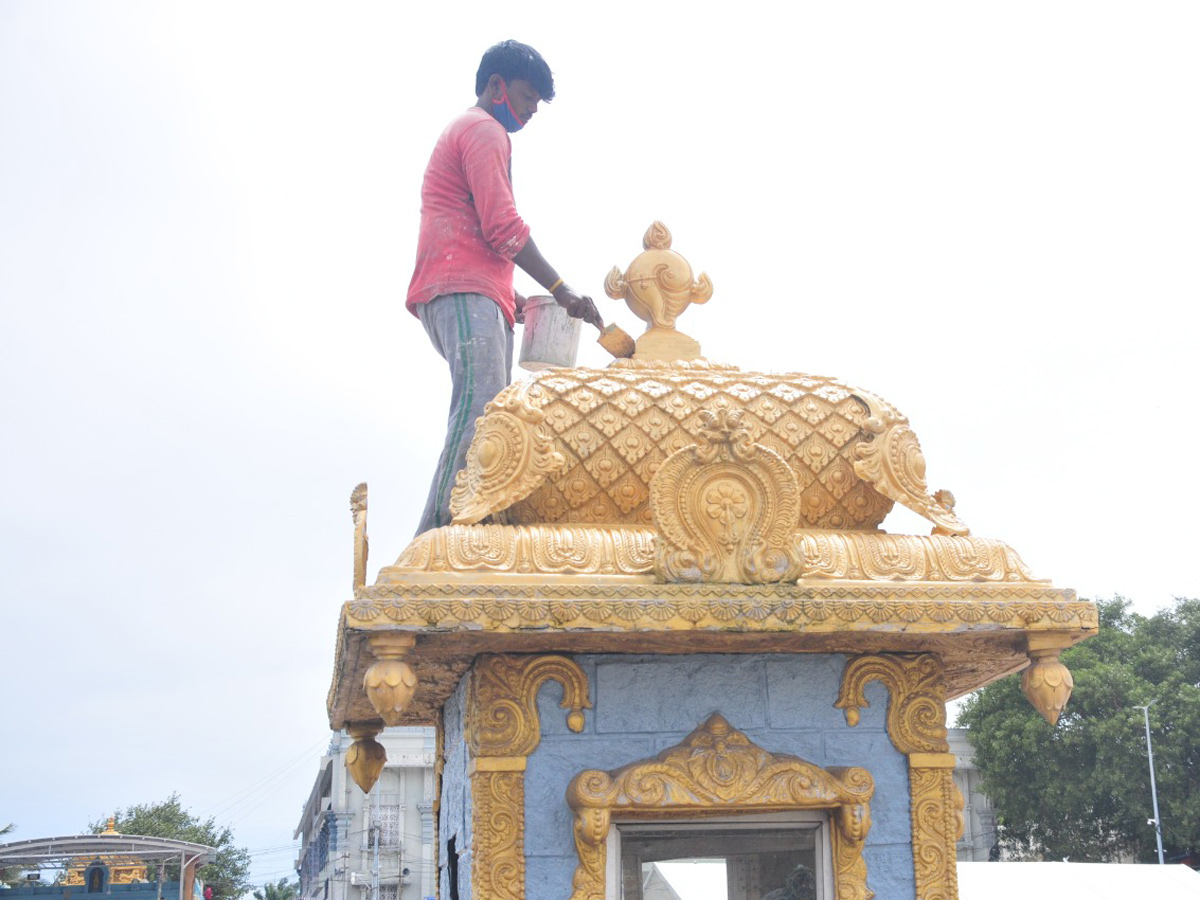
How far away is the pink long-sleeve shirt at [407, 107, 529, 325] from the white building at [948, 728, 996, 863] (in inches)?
1455

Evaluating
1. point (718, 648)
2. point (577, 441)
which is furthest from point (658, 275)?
point (718, 648)

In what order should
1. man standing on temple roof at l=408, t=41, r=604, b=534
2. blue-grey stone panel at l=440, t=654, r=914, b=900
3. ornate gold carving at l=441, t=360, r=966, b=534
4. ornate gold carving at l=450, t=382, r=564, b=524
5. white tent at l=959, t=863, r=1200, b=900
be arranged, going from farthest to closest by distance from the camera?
white tent at l=959, t=863, r=1200, b=900 < man standing on temple roof at l=408, t=41, r=604, b=534 < ornate gold carving at l=441, t=360, r=966, b=534 < ornate gold carving at l=450, t=382, r=564, b=524 < blue-grey stone panel at l=440, t=654, r=914, b=900

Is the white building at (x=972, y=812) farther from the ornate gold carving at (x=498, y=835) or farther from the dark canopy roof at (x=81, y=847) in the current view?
the ornate gold carving at (x=498, y=835)

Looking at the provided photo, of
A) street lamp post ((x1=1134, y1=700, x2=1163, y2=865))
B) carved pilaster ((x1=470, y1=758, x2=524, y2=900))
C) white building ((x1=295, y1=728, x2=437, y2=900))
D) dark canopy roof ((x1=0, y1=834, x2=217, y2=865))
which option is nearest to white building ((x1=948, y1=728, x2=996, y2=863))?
street lamp post ((x1=1134, y1=700, x2=1163, y2=865))

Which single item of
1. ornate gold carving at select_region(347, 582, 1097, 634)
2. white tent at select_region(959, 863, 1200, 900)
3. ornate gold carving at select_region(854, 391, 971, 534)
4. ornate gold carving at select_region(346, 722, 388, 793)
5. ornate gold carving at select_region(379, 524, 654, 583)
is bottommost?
white tent at select_region(959, 863, 1200, 900)

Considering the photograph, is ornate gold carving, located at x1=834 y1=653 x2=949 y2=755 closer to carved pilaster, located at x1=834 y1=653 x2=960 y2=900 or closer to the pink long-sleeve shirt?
carved pilaster, located at x1=834 y1=653 x2=960 y2=900

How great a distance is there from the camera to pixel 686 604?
5730mm

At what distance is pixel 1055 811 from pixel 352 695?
34832 mm

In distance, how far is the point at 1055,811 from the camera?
3728cm

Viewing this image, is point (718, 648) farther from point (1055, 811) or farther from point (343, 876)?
point (343, 876)

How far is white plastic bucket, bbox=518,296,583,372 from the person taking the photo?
8367 mm

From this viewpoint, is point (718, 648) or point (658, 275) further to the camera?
point (658, 275)

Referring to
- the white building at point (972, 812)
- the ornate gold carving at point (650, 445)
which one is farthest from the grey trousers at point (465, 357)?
the white building at point (972, 812)

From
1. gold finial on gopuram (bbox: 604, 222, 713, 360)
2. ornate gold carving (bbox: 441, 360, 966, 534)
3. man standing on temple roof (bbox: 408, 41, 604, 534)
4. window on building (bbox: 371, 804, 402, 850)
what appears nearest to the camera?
ornate gold carving (bbox: 441, 360, 966, 534)
